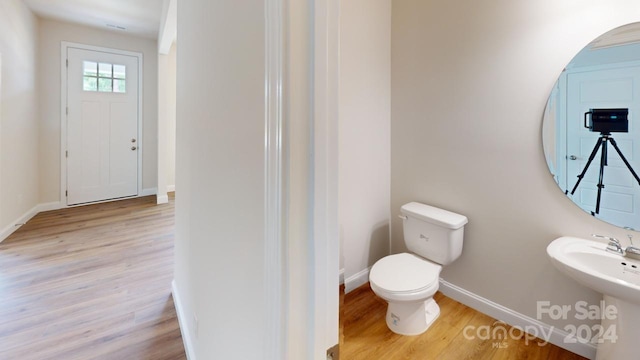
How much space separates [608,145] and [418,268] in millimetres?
1204

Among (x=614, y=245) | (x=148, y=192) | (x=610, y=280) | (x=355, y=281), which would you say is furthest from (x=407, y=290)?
(x=148, y=192)

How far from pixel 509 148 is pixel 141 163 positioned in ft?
17.2

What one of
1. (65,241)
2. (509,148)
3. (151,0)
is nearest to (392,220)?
(509,148)

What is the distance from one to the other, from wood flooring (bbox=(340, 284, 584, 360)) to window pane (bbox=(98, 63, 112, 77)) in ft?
16.4

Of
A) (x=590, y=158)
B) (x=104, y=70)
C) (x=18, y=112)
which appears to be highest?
(x=104, y=70)

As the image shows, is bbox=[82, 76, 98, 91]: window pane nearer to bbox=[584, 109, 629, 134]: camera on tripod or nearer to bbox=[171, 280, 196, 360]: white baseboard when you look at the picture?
bbox=[171, 280, 196, 360]: white baseboard

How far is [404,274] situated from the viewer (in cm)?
182

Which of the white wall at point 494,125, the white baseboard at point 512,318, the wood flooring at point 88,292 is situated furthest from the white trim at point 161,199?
the white baseboard at point 512,318

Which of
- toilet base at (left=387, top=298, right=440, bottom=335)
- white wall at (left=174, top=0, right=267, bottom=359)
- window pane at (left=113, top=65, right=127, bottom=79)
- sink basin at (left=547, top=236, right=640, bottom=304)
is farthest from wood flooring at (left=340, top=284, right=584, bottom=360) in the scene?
window pane at (left=113, top=65, right=127, bottom=79)

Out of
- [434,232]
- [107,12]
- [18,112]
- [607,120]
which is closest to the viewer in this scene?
[607,120]

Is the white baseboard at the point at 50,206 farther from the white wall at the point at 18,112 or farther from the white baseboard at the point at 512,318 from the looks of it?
the white baseboard at the point at 512,318

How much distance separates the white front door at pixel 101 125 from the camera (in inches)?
170

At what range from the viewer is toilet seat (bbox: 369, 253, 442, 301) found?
167 cm

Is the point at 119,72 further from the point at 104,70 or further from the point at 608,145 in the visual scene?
the point at 608,145
